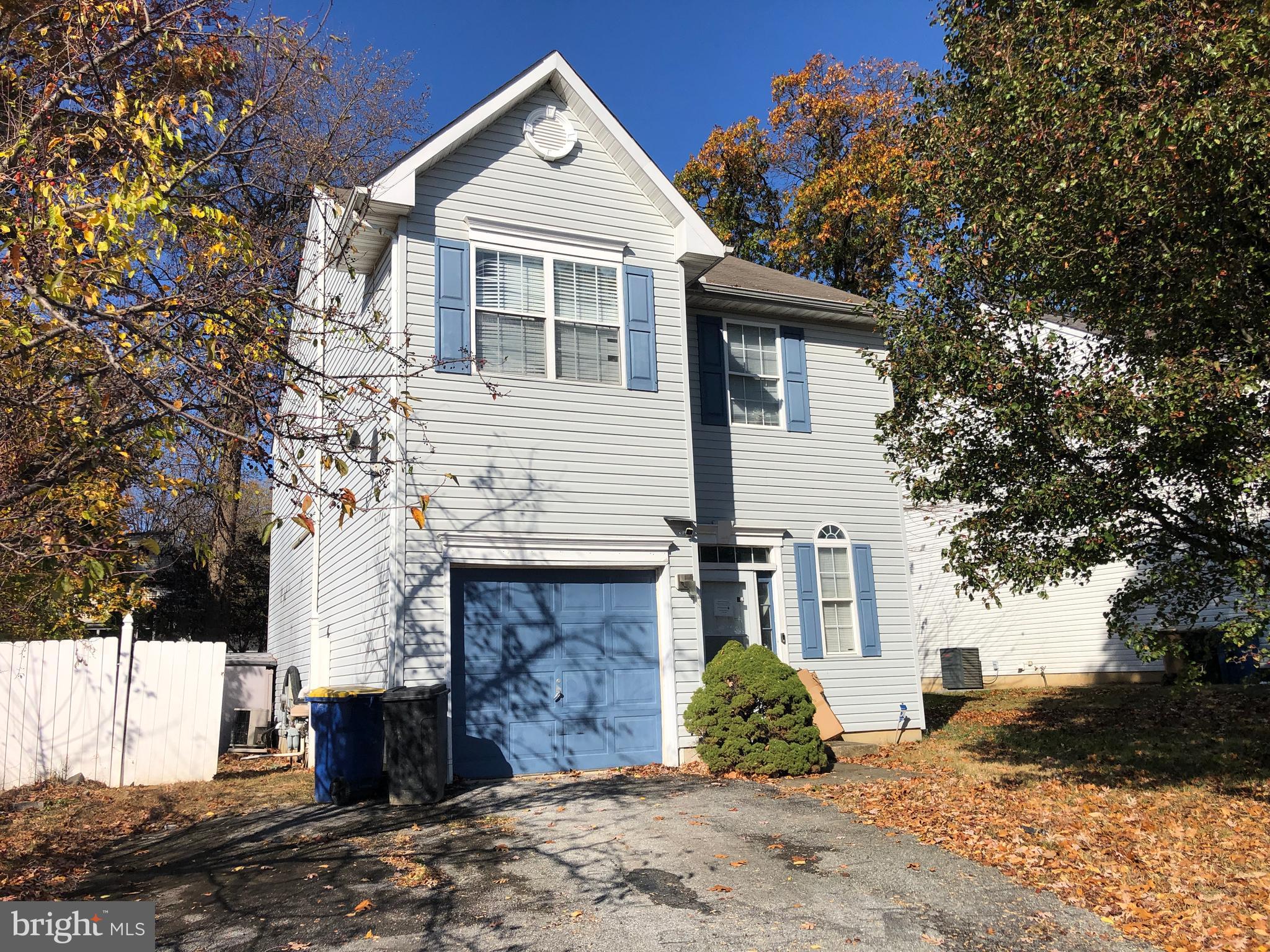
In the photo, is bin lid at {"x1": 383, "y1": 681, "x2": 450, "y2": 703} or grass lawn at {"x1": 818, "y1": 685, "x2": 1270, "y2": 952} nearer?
grass lawn at {"x1": 818, "y1": 685, "x2": 1270, "y2": 952}

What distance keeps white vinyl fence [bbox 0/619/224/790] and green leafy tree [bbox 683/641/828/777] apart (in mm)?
5800

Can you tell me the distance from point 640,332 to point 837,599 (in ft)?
16.3

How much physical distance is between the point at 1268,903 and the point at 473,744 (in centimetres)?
729

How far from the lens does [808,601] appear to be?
13.5 m

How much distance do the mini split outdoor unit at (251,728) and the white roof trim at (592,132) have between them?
9.41 m

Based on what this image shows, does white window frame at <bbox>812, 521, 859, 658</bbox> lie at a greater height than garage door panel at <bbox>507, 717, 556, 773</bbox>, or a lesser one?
greater

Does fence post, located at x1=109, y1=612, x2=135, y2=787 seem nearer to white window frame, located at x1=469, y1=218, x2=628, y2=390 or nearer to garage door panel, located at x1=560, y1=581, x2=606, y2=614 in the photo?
garage door panel, located at x1=560, y1=581, x2=606, y2=614

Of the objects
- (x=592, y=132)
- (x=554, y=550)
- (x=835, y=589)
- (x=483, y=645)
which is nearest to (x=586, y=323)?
(x=592, y=132)

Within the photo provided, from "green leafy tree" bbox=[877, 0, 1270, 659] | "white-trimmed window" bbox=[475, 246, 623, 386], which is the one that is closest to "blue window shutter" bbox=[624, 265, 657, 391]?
"white-trimmed window" bbox=[475, 246, 623, 386]

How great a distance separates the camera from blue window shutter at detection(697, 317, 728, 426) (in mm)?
13359

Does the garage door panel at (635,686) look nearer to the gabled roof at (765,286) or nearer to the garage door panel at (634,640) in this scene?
the garage door panel at (634,640)

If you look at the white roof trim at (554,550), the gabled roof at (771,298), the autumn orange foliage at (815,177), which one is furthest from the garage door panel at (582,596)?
the autumn orange foliage at (815,177)

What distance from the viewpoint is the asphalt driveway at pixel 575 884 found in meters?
5.64

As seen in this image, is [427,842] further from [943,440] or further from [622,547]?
[943,440]
